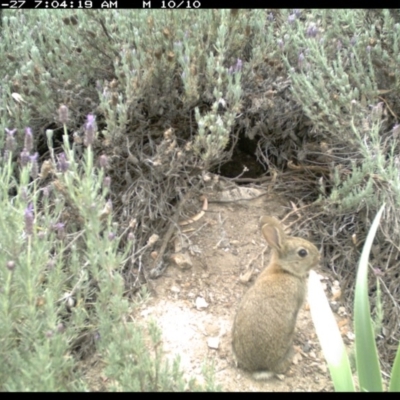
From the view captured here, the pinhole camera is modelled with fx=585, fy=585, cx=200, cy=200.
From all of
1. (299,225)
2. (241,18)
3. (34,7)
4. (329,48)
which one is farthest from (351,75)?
(34,7)

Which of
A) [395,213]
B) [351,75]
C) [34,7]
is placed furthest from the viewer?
[34,7]

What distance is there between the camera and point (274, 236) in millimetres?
3121

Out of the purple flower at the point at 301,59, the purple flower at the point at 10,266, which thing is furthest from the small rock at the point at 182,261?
the purple flower at the point at 301,59

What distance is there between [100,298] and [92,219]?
1.29 feet

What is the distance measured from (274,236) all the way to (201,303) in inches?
21.9

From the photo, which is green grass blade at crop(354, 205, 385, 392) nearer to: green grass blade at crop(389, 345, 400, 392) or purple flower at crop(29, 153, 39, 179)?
green grass blade at crop(389, 345, 400, 392)

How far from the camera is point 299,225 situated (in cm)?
371

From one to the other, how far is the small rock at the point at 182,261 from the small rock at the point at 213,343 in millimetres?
502

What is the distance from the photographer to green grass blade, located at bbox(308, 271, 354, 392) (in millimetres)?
2455

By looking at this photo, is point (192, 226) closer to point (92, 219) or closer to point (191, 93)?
point (191, 93)

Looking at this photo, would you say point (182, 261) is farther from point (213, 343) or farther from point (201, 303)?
point (213, 343)

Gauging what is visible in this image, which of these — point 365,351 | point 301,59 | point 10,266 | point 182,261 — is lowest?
point 182,261

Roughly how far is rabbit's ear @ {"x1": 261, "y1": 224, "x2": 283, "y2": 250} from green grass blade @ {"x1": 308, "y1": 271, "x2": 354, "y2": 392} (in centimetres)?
31

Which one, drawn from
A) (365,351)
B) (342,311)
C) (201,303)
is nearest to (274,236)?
(201,303)
